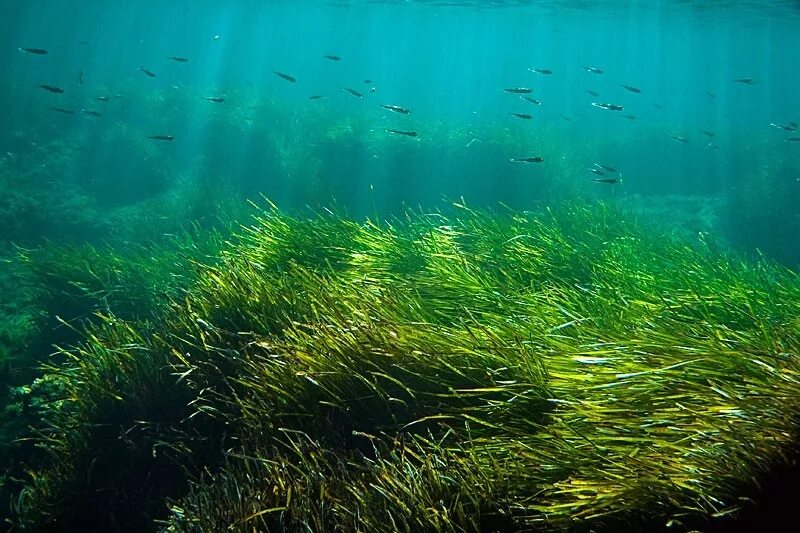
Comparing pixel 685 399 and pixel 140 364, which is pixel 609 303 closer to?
pixel 685 399

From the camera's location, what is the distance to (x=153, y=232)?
46.1 ft

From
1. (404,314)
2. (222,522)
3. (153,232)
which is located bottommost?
(153,232)

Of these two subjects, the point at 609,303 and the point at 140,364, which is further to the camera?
the point at 609,303

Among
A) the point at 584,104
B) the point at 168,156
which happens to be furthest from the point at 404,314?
the point at 584,104

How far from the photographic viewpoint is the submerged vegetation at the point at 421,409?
265 cm

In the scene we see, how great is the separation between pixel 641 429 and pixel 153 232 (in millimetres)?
14061

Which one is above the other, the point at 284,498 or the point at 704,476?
the point at 704,476

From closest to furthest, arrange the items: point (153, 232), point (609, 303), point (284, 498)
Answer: point (284, 498) < point (609, 303) < point (153, 232)

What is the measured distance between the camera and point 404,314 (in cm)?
486

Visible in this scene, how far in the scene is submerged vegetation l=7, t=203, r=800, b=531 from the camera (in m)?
2.65

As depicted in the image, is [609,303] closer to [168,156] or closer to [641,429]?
[641,429]

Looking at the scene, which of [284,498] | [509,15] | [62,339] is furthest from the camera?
[509,15]

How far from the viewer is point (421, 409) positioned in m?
3.76

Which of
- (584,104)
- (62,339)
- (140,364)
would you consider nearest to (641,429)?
(140,364)
